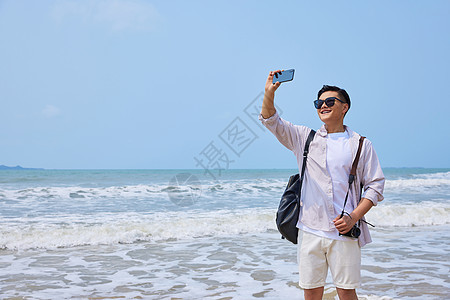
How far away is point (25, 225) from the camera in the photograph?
27.1ft

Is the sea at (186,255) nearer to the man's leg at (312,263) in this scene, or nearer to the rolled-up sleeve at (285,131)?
the man's leg at (312,263)

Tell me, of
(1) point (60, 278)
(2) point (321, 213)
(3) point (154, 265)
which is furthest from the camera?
(3) point (154, 265)

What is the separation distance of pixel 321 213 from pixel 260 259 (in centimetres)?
359

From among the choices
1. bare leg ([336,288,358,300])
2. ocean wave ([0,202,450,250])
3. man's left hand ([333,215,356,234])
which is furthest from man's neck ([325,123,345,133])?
ocean wave ([0,202,450,250])

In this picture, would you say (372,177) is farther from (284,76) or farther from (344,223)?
(284,76)

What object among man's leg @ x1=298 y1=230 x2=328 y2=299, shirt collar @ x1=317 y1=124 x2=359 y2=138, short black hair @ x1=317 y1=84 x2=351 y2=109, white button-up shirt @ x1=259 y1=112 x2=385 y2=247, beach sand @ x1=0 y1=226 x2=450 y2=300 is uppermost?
short black hair @ x1=317 y1=84 x2=351 y2=109

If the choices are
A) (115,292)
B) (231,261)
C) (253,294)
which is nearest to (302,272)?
(253,294)

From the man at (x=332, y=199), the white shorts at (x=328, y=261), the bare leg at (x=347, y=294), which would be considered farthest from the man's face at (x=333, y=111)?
the bare leg at (x=347, y=294)

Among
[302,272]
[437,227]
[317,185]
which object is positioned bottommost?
[437,227]

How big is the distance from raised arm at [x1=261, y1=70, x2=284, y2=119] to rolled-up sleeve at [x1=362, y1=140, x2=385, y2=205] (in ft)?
1.90

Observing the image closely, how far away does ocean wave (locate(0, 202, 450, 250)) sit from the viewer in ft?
22.7

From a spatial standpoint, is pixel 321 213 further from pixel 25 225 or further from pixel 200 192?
pixel 200 192

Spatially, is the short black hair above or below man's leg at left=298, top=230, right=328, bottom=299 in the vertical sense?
above

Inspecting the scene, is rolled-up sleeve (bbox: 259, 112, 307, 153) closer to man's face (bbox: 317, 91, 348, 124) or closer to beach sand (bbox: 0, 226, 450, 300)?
man's face (bbox: 317, 91, 348, 124)
